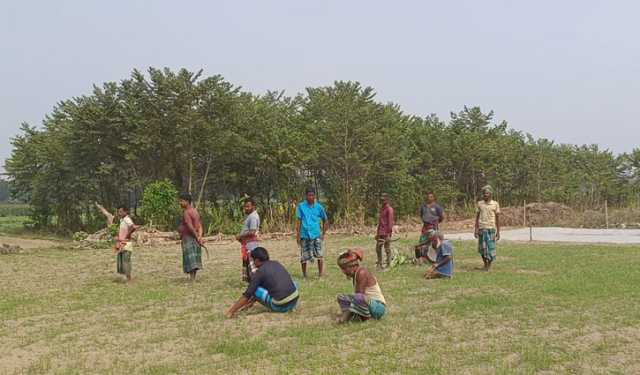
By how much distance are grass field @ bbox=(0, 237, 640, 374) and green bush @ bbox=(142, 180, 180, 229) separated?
9.99 meters

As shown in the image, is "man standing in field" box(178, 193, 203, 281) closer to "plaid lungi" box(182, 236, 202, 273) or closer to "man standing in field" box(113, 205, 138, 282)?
"plaid lungi" box(182, 236, 202, 273)

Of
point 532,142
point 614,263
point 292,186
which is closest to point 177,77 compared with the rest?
point 292,186

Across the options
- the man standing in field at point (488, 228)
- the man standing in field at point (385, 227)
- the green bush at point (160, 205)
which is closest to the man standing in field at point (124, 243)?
the man standing in field at point (385, 227)

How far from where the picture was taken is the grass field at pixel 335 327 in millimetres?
5152

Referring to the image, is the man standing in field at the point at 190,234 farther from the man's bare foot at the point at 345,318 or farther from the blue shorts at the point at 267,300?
the man's bare foot at the point at 345,318

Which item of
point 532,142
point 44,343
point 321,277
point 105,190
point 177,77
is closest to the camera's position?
point 44,343

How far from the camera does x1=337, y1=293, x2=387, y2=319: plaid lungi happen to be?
6629 mm

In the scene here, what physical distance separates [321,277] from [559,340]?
5228 millimetres

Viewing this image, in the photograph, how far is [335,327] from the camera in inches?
256

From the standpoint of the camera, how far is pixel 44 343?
6180mm

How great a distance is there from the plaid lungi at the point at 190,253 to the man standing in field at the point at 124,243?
115 centimetres

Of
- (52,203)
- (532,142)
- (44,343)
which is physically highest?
(532,142)

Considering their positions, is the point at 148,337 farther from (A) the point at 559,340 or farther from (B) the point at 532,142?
(B) the point at 532,142

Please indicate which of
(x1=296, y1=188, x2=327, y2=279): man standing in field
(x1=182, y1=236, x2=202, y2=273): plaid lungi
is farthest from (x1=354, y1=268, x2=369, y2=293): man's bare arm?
(x1=182, y1=236, x2=202, y2=273): plaid lungi
